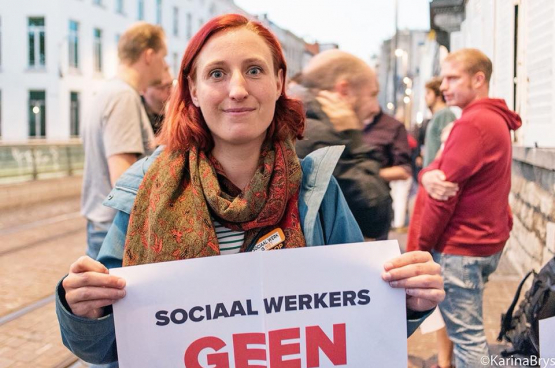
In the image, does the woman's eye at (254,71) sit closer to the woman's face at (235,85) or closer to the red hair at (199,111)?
the woman's face at (235,85)

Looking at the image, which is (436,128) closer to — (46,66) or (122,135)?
(122,135)

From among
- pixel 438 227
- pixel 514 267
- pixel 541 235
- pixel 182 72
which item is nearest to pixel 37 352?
pixel 438 227

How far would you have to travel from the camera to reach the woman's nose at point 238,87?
1.70 meters

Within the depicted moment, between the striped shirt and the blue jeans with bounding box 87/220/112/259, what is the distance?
1.58 metres

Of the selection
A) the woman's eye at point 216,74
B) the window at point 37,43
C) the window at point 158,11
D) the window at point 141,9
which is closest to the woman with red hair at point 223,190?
the woman's eye at point 216,74

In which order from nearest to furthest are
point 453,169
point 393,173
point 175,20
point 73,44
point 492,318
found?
point 453,169 < point 393,173 < point 492,318 < point 73,44 < point 175,20

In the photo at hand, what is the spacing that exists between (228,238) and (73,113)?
30.5 meters

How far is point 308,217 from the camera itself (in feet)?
5.78

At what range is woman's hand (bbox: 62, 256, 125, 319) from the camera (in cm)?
153

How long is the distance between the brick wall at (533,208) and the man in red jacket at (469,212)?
1.46 metres

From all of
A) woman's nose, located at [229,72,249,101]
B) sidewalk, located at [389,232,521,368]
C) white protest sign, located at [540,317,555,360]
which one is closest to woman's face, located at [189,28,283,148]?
woman's nose, located at [229,72,249,101]

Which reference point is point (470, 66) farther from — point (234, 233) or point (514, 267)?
point (514, 267)

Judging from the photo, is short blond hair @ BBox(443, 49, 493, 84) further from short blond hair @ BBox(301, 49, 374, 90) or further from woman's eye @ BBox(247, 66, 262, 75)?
woman's eye @ BBox(247, 66, 262, 75)

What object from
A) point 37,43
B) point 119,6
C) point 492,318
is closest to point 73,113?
point 37,43
